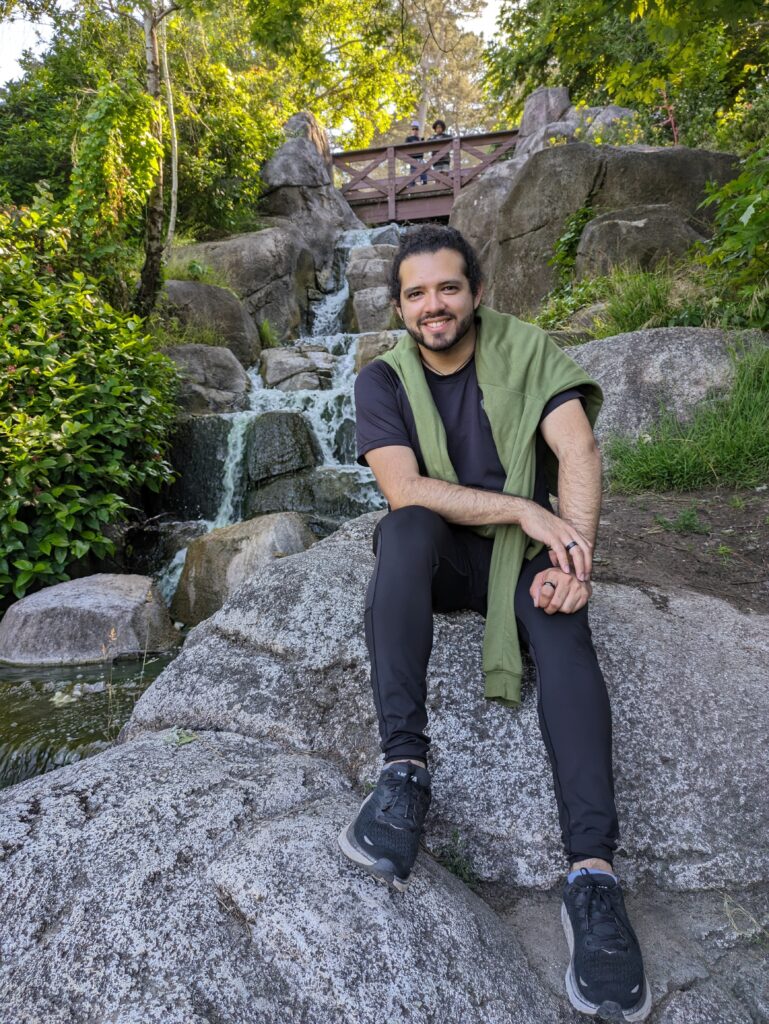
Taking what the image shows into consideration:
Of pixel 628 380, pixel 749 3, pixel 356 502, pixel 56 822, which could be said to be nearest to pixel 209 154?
pixel 356 502

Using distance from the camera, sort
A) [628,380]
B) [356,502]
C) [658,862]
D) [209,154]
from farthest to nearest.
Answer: [209,154] < [356,502] < [628,380] < [658,862]

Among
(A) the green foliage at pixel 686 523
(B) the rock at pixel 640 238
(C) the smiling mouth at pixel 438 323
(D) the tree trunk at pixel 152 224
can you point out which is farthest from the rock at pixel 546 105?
(C) the smiling mouth at pixel 438 323

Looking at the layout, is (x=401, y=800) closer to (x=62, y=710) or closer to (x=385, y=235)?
(x=62, y=710)

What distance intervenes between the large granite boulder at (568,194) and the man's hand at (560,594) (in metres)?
6.69

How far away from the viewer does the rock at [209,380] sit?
27.3 feet

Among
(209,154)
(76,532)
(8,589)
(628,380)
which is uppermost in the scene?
(209,154)

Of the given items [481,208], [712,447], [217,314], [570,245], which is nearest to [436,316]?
[712,447]

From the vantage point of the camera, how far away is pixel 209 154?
42.1 ft

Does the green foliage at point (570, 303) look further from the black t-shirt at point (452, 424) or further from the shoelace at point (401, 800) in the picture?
the shoelace at point (401, 800)

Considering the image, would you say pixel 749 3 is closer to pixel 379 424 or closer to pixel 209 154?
pixel 379 424

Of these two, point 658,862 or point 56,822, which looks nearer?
point 56,822

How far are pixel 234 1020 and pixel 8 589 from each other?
4.94m

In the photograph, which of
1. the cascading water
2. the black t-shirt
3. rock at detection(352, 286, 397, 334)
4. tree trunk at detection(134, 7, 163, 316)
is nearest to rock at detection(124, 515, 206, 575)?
the cascading water

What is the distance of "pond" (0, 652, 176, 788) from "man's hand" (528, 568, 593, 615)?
261cm
